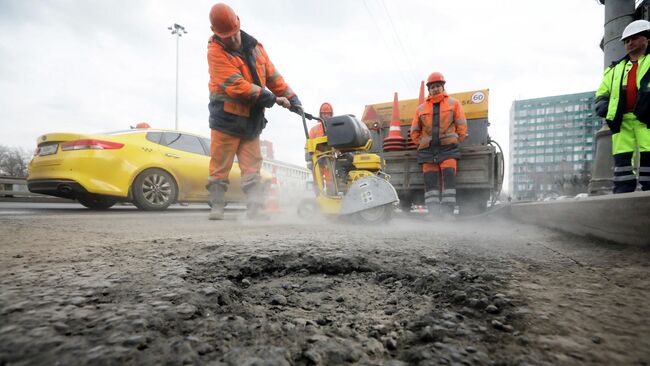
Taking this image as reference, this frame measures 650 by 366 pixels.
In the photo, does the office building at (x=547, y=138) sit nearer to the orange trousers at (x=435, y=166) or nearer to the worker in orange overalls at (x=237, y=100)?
the orange trousers at (x=435, y=166)

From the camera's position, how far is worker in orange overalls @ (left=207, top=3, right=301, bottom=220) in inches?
116

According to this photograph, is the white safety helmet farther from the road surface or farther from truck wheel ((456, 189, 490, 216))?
the road surface

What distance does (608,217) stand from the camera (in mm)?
1604

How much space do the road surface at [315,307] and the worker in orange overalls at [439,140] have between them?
260 centimetres

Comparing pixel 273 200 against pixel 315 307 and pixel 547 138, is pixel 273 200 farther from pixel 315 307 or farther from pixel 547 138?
pixel 547 138

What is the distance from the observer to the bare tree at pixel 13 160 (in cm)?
2391

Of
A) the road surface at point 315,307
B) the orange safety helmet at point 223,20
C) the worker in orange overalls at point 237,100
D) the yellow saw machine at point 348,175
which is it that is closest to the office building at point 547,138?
the yellow saw machine at point 348,175

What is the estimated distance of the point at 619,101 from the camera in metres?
2.88

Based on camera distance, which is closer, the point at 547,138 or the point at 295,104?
the point at 295,104

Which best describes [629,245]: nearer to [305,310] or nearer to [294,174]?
[305,310]

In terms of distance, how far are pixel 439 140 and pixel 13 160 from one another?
33.7 m

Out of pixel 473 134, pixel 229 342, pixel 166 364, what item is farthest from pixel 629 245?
pixel 473 134

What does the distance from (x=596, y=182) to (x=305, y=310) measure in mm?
6109

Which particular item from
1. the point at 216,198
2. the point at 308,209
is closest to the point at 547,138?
the point at 308,209
